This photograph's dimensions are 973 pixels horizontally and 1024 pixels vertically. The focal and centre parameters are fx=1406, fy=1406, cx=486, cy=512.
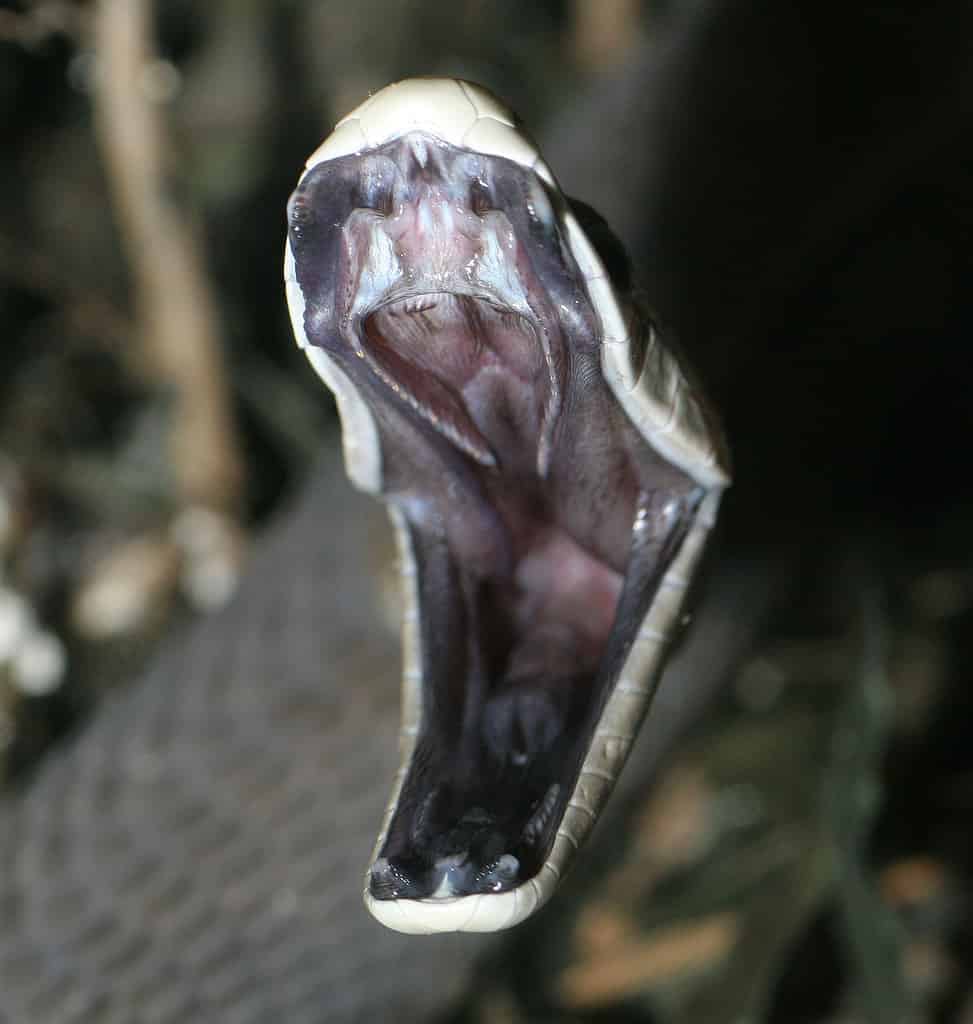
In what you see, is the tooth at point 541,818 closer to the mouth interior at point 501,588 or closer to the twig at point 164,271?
the mouth interior at point 501,588

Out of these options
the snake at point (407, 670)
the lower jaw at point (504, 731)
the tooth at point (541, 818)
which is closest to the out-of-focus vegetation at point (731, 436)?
the snake at point (407, 670)

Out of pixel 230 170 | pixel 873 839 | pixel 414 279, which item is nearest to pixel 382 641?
pixel 873 839

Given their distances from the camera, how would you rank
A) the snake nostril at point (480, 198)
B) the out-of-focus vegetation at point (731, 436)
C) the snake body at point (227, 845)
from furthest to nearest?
the out-of-focus vegetation at point (731, 436) < the snake body at point (227, 845) < the snake nostril at point (480, 198)

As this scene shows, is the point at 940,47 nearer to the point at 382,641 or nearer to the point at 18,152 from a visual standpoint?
the point at 382,641

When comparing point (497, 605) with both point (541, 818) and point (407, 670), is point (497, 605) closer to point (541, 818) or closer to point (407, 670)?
point (407, 670)

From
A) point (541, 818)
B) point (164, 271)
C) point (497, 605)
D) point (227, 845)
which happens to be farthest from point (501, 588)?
point (164, 271)

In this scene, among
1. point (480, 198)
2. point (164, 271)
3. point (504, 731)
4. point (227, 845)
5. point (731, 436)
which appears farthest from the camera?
point (164, 271)
